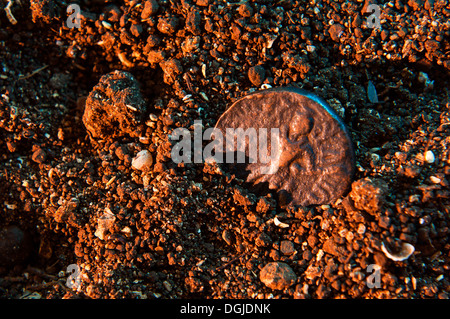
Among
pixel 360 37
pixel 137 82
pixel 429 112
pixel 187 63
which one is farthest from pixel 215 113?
pixel 429 112

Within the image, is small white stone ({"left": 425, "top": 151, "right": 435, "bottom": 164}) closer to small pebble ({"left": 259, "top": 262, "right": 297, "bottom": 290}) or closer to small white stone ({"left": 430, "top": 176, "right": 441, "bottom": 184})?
small white stone ({"left": 430, "top": 176, "right": 441, "bottom": 184})

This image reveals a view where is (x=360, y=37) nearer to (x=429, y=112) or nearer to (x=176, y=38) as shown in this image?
(x=429, y=112)

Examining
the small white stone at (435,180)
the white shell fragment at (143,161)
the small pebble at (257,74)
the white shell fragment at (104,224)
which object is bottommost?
Result: the white shell fragment at (104,224)

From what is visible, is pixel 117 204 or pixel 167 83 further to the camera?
pixel 167 83

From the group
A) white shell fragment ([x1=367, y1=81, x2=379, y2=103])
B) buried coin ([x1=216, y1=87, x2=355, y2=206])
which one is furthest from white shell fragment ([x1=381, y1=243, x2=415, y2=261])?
white shell fragment ([x1=367, y1=81, x2=379, y2=103])

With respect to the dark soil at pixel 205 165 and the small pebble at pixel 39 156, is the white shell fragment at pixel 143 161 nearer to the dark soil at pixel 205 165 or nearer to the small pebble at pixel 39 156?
the dark soil at pixel 205 165

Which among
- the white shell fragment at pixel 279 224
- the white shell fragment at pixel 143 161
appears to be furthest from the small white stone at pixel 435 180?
the white shell fragment at pixel 143 161
